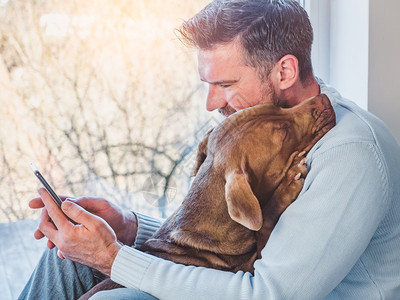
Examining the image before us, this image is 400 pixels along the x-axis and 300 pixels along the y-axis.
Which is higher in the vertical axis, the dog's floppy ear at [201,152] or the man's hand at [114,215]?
the dog's floppy ear at [201,152]

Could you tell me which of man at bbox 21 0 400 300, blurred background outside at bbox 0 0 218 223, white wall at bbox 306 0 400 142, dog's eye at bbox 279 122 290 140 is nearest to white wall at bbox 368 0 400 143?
white wall at bbox 306 0 400 142

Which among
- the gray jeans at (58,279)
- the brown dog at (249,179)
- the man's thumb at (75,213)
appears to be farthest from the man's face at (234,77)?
the gray jeans at (58,279)

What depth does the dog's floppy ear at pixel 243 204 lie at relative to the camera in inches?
57.1

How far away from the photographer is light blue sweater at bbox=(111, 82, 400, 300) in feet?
4.65

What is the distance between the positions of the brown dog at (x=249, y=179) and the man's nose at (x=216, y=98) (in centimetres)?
20

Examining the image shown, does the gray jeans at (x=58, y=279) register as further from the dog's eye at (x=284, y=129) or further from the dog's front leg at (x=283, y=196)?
the dog's eye at (x=284, y=129)

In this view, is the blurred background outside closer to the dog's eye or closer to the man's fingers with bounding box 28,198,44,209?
the man's fingers with bounding box 28,198,44,209

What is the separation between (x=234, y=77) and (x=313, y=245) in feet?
1.92

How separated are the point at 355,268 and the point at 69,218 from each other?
2.55 ft

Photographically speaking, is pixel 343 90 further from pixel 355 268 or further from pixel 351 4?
pixel 355 268

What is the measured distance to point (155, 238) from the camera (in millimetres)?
1688

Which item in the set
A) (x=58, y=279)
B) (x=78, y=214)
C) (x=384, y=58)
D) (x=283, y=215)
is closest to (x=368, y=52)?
(x=384, y=58)

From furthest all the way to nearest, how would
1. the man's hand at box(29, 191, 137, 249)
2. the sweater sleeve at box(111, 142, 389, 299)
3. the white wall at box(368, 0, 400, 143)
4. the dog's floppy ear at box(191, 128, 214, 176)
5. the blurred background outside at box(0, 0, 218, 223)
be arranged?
the white wall at box(368, 0, 400, 143) → the blurred background outside at box(0, 0, 218, 223) → the man's hand at box(29, 191, 137, 249) → the dog's floppy ear at box(191, 128, 214, 176) → the sweater sleeve at box(111, 142, 389, 299)

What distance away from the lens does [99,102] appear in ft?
7.07
